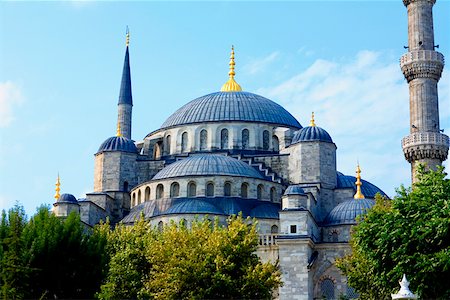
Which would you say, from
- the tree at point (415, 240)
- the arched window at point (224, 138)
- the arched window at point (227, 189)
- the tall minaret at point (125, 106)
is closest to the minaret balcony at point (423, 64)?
the arched window at point (227, 189)

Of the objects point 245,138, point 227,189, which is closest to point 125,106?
point 245,138

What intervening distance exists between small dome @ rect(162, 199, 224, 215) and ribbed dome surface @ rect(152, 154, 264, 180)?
6.59ft

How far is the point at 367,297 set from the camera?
31.0 meters

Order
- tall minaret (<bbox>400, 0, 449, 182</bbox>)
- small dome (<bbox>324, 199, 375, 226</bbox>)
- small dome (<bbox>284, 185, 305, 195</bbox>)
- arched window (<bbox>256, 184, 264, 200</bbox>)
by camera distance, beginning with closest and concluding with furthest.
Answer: small dome (<bbox>284, 185, 305, 195</bbox>) < tall minaret (<bbox>400, 0, 449, 182</bbox>) < small dome (<bbox>324, 199, 375, 226</bbox>) < arched window (<bbox>256, 184, 264, 200</bbox>)

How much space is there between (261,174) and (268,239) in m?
6.10

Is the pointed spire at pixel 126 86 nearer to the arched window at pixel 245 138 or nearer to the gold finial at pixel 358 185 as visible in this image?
the arched window at pixel 245 138

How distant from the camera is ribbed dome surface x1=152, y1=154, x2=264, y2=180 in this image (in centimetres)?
4253

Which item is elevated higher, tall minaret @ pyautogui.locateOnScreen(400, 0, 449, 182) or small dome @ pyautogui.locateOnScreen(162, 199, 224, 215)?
tall minaret @ pyautogui.locateOnScreen(400, 0, 449, 182)

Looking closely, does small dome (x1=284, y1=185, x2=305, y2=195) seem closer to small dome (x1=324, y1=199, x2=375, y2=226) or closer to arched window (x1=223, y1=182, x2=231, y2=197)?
small dome (x1=324, y1=199, x2=375, y2=226)

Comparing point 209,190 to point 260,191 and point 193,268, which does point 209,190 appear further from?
point 193,268

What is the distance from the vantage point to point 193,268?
28953mm

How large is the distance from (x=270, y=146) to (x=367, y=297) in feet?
61.5

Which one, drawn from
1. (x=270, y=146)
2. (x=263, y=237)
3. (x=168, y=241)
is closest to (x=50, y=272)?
(x=168, y=241)

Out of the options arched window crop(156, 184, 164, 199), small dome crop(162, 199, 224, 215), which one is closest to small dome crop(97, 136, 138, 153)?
arched window crop(156, 184, 164, 199)
